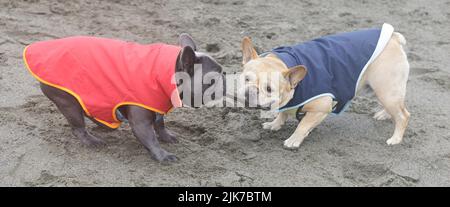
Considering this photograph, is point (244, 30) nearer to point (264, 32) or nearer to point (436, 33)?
point (264, 32)

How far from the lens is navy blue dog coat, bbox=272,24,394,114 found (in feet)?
12.4

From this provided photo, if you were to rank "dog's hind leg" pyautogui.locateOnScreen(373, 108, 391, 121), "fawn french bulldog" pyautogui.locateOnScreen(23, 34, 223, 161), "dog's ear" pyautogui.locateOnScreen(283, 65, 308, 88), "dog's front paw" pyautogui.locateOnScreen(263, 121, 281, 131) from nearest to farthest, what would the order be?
"fawn french bulldog" pyautogui.locateOnScreen(23, 34, 223, 161) → "dog's ear" pyautogui.locateOnScreen(283, 65, 308, 88) → "dog's front paw" pyautogui.locateOnScreen(263, 121, 281, 131) → "dog's hind leg" pyautogui.locateOnScreen(373, 108, 391, 121)

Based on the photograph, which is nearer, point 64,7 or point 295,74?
point 295,74

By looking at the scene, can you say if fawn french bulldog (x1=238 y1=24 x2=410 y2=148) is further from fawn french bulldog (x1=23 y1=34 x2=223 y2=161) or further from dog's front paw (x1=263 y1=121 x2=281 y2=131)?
fawn french bulldog (x1=23 y1=34 x2=223 y2=161)

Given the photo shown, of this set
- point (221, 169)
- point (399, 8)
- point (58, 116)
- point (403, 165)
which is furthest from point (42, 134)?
point (399, 8)

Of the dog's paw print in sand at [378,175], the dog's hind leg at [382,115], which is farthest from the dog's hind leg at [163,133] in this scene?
the dog's hind leg at [382,115]

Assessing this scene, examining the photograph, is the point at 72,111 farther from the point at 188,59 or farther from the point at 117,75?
the point at 188,59

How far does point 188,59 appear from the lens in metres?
3.33

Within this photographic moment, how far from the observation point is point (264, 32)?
6.00 metres

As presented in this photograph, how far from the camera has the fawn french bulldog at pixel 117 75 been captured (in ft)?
11.2

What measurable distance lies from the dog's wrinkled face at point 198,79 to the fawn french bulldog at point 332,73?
0.69ft

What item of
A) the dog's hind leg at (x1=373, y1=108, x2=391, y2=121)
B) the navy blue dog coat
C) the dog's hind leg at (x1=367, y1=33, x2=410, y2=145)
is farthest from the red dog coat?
the dog's hind leg at (x1=373, y1=108, x2=391, y2=121)

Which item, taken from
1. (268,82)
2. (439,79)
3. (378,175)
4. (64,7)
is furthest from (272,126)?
(64,7)

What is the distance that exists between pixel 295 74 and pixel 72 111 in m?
1.49
